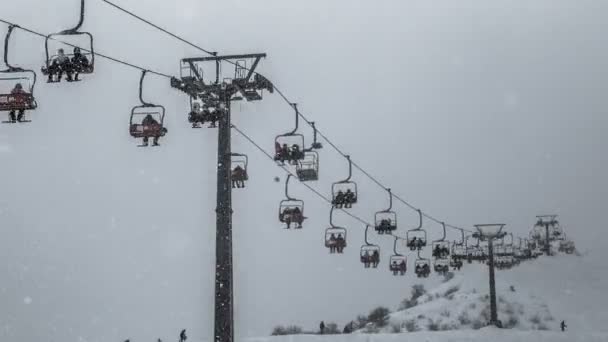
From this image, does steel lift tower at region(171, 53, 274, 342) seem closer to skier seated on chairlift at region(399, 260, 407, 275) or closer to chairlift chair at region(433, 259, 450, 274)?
skier seated on chairlift at region(399, 260, 407, 275)

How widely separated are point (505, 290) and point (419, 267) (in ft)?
139

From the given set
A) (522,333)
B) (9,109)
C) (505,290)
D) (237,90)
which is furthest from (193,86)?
(505,290)

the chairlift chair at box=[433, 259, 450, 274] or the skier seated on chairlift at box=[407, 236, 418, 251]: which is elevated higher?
the skier seated on chairlift at box=[407, 236, 418, 251]

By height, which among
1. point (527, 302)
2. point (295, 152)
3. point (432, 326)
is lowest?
point (432, 326)

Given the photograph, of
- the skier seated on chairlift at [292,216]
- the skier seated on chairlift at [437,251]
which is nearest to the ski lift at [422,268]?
the skier seated on chairlift at [437,251]

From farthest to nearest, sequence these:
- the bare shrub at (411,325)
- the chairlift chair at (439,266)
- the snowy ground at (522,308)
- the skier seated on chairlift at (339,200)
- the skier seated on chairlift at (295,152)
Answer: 1. the bare shrub at (411,325)
2. the chairlift chair at (439,266)
3. the snowy ground at (522,308)
4. the skier seated on chairlift at (339,200)
5. the skier seated on chairlift at (295,152)

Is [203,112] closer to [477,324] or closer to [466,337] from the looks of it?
[466,337]

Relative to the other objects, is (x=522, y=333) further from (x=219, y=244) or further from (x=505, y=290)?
(x=505, y=290)

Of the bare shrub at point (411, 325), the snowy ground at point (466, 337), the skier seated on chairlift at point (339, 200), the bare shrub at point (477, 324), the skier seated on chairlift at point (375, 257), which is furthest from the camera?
the bare shrub at point (477, 324)

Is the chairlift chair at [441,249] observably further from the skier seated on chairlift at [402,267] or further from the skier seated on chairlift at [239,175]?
the skier seated on chairlift at [239,175]

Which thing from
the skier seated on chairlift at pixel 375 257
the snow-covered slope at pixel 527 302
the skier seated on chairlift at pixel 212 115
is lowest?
the snow-covered slope at pixel 527 302

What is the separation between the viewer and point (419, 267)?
38562 millimetres

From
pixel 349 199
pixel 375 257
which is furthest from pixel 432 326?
pixel 349 199

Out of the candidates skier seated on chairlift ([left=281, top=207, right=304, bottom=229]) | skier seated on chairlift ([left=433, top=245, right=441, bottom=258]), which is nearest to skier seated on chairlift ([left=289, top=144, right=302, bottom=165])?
skier seated on chairlift ([left=281, top=207, right=304, bottom=229])
